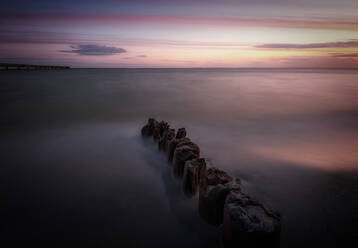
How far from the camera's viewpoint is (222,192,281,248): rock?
1419 mm

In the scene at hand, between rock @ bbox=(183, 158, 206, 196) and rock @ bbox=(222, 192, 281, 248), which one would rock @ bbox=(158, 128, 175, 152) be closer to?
rock @ bbox=(183, 158, 206, 196)

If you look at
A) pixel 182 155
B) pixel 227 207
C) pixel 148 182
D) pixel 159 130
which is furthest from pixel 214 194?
pixel 159 130

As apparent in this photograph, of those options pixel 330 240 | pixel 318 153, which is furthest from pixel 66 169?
pixel 318 153

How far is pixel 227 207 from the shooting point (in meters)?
1.62

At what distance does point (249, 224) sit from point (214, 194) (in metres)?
0.58

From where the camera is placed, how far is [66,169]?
3416 mm

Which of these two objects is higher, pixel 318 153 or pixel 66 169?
pixel 318 153

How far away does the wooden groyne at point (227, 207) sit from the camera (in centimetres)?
143

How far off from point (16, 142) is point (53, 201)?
3.14m

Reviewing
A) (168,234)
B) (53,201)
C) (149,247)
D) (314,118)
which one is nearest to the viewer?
(149,247)

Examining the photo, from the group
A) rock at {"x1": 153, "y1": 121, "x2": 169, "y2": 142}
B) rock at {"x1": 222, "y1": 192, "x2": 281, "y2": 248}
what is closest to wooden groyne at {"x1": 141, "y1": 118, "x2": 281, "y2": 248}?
rock at {"x1": 222, "y1": 192, "x2": 281, "y2": 248}

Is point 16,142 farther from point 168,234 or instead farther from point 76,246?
point 168,234

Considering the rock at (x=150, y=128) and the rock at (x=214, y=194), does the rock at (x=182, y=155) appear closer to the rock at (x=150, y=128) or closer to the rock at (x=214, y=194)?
the rock at (x=214, y=194)

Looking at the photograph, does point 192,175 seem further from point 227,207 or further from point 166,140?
point 166,140
